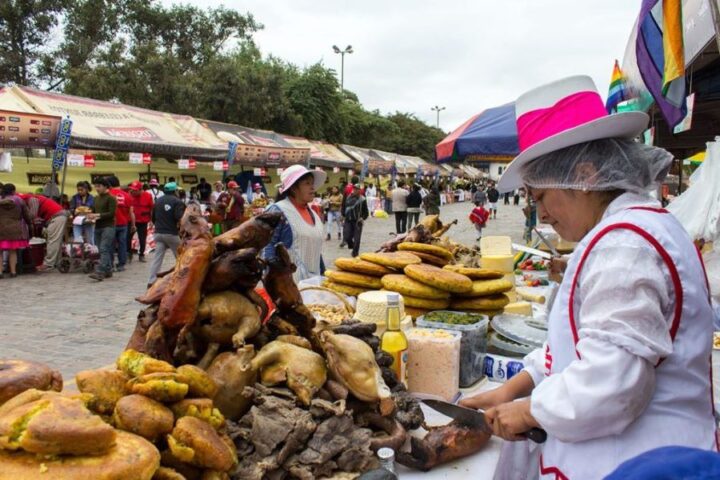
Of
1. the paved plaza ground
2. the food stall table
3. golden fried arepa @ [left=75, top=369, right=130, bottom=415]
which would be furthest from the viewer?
the paved plaza ground

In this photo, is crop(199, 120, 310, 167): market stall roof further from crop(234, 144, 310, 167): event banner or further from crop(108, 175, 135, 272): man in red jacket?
crop(108, 175, 135, 272): man in red jacket

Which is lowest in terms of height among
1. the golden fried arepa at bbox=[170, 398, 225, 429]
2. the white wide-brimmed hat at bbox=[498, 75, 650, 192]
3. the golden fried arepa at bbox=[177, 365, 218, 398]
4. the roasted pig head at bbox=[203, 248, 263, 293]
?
the golden fried arepa at bbox=[170, 398, 225, 429]

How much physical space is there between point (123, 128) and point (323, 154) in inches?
482

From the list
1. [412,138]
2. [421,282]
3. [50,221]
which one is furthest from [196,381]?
[412,138]

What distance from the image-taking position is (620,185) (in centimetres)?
141

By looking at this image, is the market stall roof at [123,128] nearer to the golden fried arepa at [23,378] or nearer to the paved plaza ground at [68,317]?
the paved plaza ground at [68,317]

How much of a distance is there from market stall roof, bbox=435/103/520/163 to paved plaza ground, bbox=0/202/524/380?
189 inches

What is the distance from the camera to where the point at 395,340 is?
2.11 meters

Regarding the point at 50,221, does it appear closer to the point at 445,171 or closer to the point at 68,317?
the point at 68,317

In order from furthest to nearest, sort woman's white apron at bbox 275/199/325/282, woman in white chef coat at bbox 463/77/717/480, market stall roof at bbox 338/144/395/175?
market stall roof at bbox 338/144/395/175
woman's white apron at bbox 275/199/325/282
woman in white chef coat at bbox 463/77/717/480

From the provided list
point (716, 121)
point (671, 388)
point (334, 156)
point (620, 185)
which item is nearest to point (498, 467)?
point (671, 388)

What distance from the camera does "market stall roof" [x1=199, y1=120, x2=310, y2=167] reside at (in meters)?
17.0

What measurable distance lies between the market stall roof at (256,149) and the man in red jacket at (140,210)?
5.37 meters

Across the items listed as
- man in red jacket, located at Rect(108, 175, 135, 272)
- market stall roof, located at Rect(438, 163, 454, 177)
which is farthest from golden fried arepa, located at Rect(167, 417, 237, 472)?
market stall roof, located at Rect(438, 163, 454, 177)
